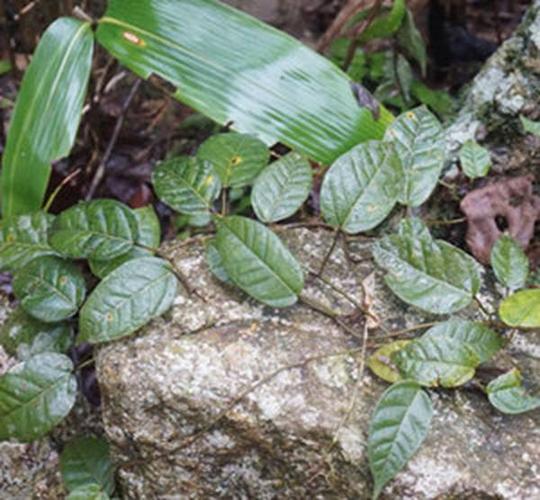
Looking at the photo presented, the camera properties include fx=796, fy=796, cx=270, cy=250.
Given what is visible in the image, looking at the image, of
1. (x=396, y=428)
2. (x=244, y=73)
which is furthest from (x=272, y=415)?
(x=244, y=73)

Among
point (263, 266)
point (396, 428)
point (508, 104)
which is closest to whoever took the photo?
point (396, 428)

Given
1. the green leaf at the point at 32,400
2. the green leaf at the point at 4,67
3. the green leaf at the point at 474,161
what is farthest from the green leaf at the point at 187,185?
the green leaf at the point at 4,67

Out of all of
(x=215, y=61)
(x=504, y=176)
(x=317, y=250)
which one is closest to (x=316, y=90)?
(x=215, y=61)

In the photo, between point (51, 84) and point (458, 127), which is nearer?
point (51, 84)

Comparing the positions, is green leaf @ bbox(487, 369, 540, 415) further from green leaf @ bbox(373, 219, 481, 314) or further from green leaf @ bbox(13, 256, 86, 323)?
green leaf @ bbox(13, 256, 86, 323)

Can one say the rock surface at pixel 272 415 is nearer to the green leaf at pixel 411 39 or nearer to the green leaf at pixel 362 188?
the green leaf at pixel 362 188

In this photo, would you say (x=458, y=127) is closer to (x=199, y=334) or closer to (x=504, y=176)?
(x=504, y=176)

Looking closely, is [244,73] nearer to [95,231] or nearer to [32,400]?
[95,231]
